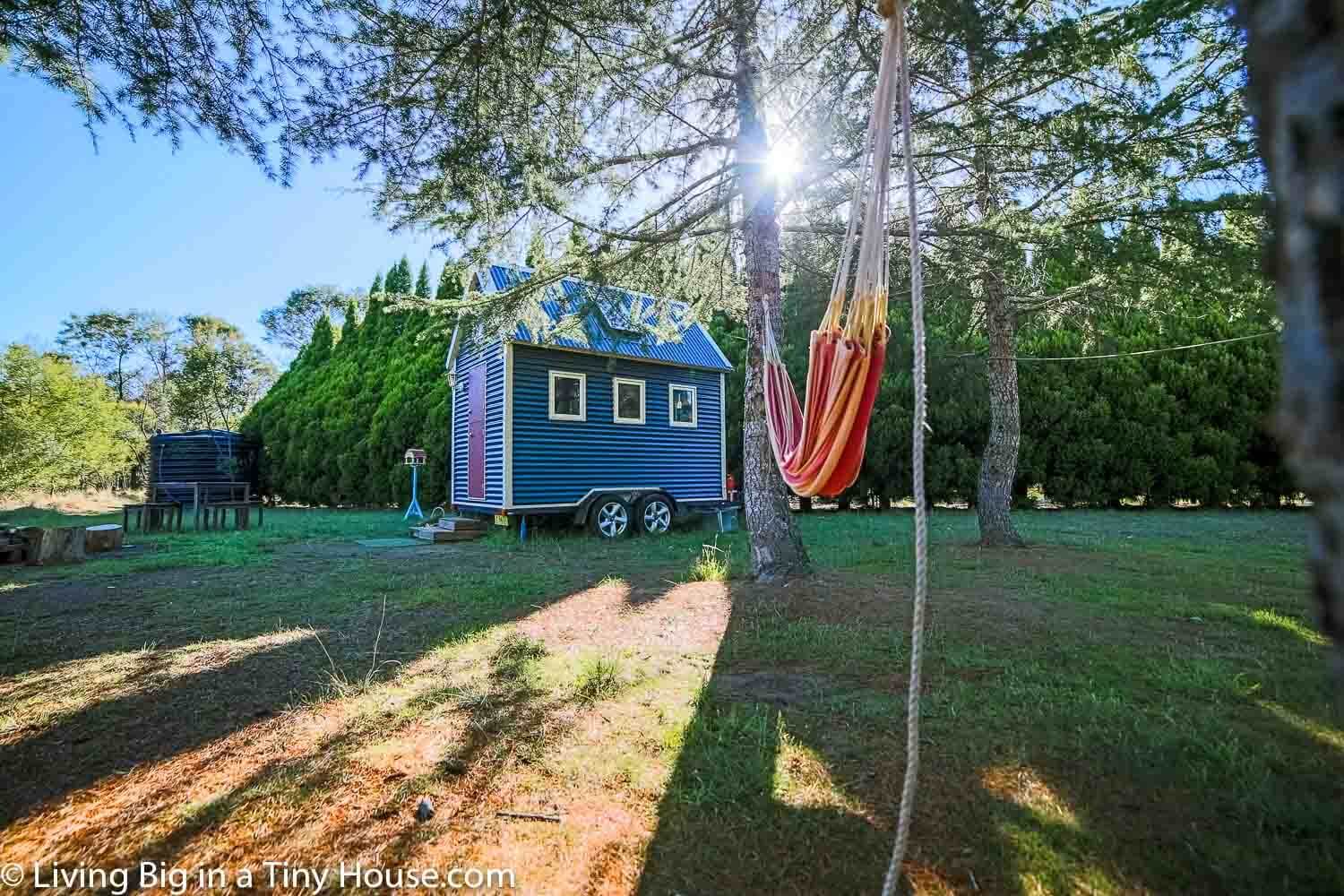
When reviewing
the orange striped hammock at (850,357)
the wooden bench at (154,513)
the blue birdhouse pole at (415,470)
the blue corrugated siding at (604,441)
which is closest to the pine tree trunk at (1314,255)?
the orange striped hammock at (850,357)

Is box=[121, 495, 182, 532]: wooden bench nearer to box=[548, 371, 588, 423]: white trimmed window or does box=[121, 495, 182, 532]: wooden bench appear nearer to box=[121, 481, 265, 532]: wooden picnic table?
box=[121, 481, 265, 532]: wooden picnic table

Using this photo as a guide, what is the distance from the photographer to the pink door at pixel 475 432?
31.0 ft

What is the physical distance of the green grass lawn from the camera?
5.32 ft

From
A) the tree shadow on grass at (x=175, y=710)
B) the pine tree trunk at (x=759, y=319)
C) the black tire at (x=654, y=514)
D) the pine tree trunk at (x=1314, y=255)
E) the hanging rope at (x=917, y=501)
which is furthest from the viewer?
the black tire at (x=654, y=514)

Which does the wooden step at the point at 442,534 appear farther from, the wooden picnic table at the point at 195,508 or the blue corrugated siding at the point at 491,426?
the wooden picnic table at the point at 195,508

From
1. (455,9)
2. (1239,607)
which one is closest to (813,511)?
(1239,607)

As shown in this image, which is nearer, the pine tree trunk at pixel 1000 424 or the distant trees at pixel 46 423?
the pine tree trunk at pixel 1000 424

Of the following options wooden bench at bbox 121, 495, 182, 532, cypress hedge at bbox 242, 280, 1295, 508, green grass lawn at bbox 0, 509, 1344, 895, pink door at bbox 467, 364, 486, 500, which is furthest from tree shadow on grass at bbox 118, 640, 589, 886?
wooden bench at bbox 121, 495, 182, 532

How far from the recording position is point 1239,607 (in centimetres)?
393

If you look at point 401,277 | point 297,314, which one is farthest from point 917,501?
point 297,314

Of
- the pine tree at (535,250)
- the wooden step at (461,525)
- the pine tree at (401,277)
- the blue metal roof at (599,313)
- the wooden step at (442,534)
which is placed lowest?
the wooden step at (442,534)

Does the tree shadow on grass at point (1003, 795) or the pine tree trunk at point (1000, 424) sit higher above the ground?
the pine tree trunk at point (1000, 424)

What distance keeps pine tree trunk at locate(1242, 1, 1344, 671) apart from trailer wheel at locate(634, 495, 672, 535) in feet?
30.0

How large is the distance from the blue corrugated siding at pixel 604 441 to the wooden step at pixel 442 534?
99cm
